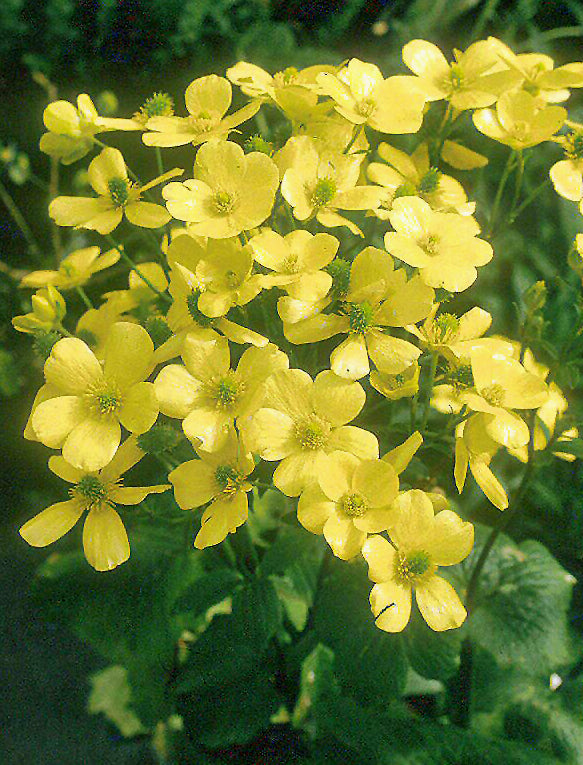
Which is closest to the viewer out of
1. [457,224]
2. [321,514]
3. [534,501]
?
[321,514]

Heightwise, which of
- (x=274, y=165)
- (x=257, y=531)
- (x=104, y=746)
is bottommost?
(x=104, y=746)

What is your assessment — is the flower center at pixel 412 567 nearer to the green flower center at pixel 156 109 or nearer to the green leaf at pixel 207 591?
the green leaf at pixel 207 591

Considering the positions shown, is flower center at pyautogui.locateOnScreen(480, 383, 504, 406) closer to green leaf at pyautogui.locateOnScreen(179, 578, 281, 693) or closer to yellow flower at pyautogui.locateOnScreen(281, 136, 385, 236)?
yellow flower at pyautogui.locateOnScreen(281, 136, 385, 236)

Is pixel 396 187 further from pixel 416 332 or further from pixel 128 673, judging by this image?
pixel 128 673

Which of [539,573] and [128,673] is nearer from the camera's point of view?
[539,573]

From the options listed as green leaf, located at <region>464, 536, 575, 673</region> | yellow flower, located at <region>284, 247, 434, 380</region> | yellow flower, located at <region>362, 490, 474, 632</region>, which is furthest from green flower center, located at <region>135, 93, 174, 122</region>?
green leaf, located at <region>464, 536, 575, 673</region>

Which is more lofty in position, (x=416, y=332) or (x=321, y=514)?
(x=416, y=332)

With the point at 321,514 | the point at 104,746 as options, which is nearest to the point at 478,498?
the point at 321,514
